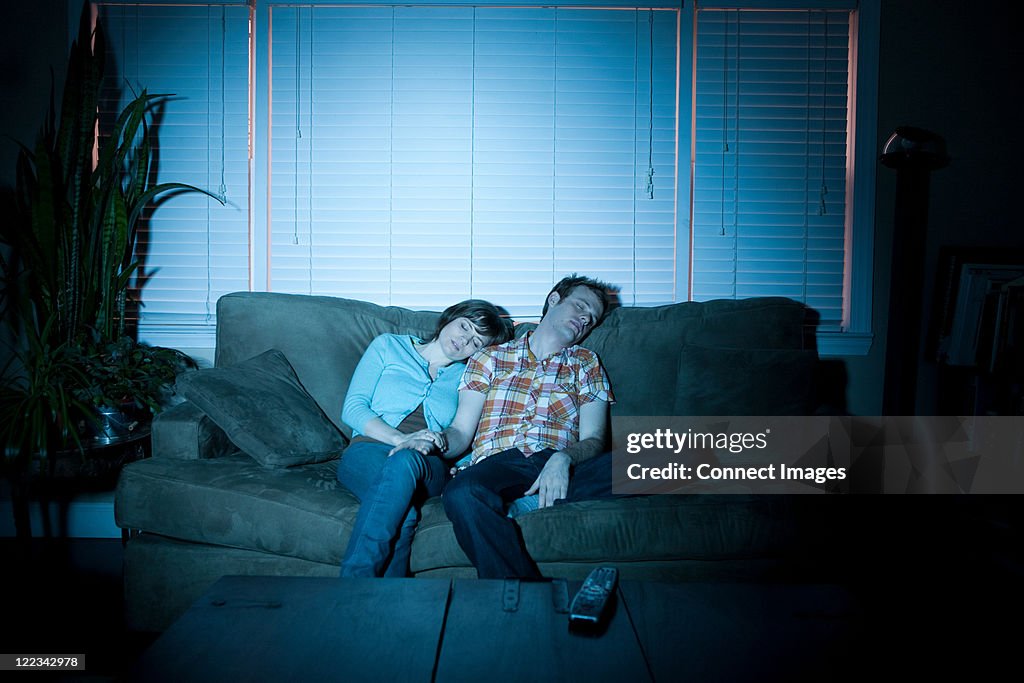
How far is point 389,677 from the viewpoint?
891 mm

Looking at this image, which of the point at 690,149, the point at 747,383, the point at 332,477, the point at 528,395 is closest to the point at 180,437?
the point at 332,477

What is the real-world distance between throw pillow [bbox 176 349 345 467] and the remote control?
119 centimetres

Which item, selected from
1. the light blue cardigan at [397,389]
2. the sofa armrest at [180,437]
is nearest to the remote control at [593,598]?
the light blue cardigan at [397,389]

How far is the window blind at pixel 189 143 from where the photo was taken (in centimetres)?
281

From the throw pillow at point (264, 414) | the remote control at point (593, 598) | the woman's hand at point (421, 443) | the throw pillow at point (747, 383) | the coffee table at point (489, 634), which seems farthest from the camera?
the throw pillow at point (747, 383)

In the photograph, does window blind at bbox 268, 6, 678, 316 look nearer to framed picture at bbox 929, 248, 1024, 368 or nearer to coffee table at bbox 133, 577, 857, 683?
framed picture at bbox 929, 248, 1024, 368

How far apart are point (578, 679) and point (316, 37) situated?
278cm

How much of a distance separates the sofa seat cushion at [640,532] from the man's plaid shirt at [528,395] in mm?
317

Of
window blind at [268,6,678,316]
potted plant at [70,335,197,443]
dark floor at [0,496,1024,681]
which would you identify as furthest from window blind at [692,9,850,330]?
potted plant at [70,335,197,443]

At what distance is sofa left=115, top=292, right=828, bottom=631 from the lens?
1.82 metres

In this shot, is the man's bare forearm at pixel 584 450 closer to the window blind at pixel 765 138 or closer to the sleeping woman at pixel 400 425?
the sleeping woman at pixel 400 425

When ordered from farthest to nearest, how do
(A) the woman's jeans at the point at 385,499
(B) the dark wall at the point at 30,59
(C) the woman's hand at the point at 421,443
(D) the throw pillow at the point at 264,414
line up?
(B) the dark wall at the point at 30,59, (D) the throw pillow at the point at 264,414, (C) the woman's hand at the point at 421,443, (A) the woman's jeans at the point at 385,499

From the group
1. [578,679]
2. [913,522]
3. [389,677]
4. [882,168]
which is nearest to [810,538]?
[913,522]

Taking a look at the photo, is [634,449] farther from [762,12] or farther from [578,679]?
[762,12]
